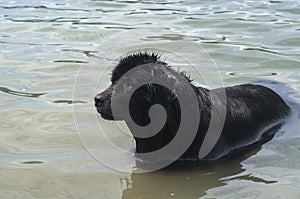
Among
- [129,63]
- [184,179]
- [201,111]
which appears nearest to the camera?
[184,179]

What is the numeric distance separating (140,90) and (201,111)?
0.67m

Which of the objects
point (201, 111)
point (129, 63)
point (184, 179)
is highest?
point (129, 63)

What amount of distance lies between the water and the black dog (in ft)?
0.63

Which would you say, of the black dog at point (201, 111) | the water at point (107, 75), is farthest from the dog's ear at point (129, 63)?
the water at point (107, 75)

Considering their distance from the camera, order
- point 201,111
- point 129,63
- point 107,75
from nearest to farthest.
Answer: point 129,63, point 201,111, point 107,75

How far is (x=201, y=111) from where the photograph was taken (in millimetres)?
5633

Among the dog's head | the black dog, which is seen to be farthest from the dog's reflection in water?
the dog's head

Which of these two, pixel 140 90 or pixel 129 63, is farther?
pixel 129 63

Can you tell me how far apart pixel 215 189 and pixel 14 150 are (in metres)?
2.10

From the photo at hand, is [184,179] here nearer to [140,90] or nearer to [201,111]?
[201,111]

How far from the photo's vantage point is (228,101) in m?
6.16

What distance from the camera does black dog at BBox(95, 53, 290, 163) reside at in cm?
530

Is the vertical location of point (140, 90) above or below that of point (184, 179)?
above

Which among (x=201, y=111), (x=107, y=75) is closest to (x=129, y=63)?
(x=201, y=111)
